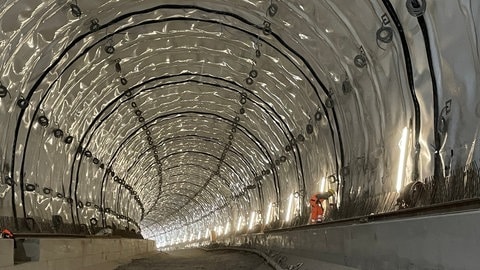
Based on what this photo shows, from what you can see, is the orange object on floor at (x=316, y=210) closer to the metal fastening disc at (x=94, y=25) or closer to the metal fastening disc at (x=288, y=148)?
the metal fastening disc at (x=288, y=148)

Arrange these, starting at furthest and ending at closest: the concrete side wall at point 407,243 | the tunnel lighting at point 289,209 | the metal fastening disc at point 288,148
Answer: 1. the tunnel lighting at point 289,209
2. the metal fastening disc at point 288,148
3. the concrete side wall at point 407,243

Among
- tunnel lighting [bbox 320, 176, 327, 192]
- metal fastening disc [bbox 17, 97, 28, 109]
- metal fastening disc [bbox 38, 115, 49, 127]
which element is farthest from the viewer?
tunnel lighting [bbox 320, 176, 327, 192]

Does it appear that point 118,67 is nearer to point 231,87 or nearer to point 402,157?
point 231,87

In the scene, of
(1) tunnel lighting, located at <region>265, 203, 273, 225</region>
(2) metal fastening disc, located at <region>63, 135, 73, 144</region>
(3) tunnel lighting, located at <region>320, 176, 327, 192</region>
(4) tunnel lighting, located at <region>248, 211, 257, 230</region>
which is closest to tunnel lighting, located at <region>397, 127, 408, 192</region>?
(3) tunnel lighting, located at <region>320, 176, 327, 192</region>

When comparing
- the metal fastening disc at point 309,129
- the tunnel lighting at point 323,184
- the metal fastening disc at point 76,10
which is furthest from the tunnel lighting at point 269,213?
the metal fastening disc at point 76,10

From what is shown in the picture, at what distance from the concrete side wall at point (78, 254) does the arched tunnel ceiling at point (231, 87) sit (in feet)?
3.70

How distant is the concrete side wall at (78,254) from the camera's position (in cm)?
855

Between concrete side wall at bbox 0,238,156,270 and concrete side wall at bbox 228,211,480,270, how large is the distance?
149 inches

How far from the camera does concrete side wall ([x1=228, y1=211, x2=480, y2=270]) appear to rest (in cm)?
413

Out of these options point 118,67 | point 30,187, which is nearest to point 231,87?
point 118,67

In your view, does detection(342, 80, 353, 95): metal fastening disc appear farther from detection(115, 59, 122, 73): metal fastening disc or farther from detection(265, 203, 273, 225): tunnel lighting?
detection(265, 203, 273, 225): tunnel lighting

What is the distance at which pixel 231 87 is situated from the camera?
46.4 feet

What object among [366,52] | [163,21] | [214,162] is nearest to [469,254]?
[366,52]

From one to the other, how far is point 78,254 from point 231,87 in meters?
5.32
